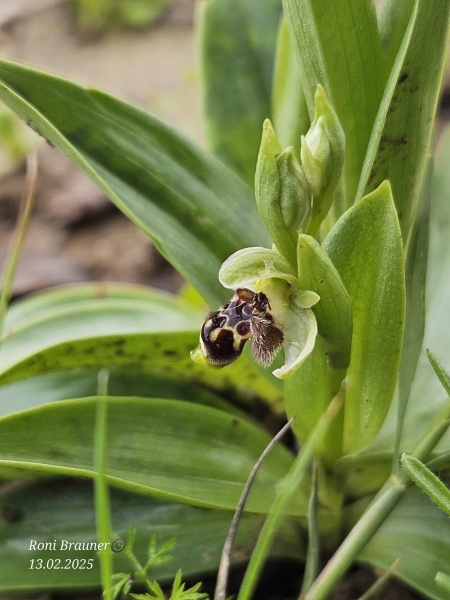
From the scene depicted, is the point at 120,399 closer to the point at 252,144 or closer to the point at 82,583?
the point at 82,583

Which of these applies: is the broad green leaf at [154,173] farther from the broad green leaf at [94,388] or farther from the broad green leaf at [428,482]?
the broad green leaf at [428,482]

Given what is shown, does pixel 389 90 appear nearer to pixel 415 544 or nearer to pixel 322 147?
pixel 322 147

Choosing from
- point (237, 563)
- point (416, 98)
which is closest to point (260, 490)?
point (237, 563)

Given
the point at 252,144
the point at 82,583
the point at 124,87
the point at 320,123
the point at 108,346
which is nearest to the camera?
the point at 320,123

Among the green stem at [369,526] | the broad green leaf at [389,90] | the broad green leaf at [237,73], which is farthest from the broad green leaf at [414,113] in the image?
the broad green leaf at [237,73]

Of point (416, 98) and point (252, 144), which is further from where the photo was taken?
point (252, 144)

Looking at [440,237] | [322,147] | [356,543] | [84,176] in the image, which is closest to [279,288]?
[322,147]

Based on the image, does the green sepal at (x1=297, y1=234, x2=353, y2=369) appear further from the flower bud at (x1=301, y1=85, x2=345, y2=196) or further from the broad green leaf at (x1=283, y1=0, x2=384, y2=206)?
the broad green leaf at (x1=283, y1=0, x2=384, y2=206)
